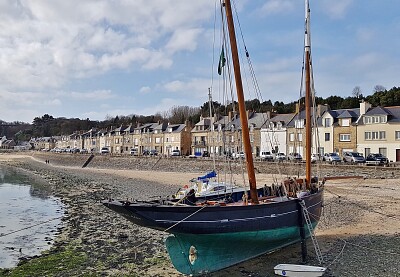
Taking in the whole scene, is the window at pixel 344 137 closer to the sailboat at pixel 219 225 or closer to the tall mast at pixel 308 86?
the tall mast at pixel 308 86

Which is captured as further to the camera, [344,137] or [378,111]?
[344,137]

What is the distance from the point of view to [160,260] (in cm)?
1182

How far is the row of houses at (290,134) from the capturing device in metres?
43.2

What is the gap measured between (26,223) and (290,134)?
42.0 metres

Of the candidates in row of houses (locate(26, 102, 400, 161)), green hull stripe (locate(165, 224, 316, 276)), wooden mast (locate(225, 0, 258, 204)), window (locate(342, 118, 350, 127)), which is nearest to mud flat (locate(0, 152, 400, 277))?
green hull stripe (locate(165, 224, 316, 276))

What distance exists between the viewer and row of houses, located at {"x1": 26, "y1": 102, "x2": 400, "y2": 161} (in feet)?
142

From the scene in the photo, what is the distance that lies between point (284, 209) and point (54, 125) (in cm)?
18840

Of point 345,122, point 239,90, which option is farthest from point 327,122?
point 239,90

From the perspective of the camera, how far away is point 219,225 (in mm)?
9992

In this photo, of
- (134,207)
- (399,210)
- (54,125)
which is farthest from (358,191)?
(54,125)

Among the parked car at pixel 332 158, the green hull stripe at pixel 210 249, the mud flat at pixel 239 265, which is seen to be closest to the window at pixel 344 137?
the parked car at pixel 332 158

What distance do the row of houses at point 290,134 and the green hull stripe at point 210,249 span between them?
1086cm

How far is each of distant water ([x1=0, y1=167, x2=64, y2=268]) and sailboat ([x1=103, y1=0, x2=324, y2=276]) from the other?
387 cm

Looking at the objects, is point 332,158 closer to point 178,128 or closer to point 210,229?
point 210,229
